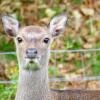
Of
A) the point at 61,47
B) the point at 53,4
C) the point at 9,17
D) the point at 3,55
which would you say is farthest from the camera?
the point at 53,4

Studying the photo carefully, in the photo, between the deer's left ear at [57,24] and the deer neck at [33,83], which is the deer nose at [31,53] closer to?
the deer neck at [33,83]

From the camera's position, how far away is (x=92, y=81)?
8617 millimetres

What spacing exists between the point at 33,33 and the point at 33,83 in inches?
21.5

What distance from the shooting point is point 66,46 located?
9828 millimetres

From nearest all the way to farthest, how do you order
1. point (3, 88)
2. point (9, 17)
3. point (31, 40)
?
point (31, 40)
point (9, 17)
point (3, 88)

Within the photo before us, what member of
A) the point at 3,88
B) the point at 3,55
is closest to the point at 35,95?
the point at 3,88

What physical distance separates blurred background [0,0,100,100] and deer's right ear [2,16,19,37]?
4.03ft

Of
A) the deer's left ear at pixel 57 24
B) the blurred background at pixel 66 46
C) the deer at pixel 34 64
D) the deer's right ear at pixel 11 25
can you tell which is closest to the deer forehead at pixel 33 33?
the deer at pixel 34 64

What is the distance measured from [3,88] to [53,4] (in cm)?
326

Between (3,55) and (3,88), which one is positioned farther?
(3,55)

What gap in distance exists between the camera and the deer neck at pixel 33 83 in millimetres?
6406

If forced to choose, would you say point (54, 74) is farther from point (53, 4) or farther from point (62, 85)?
point (53, 4)

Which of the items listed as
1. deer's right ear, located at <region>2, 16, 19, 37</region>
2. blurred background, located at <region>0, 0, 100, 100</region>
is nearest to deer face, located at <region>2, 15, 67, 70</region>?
deer's right ear, located at <region>2, 16, 19, 37</region>

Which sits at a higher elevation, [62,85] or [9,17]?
[9,17]
